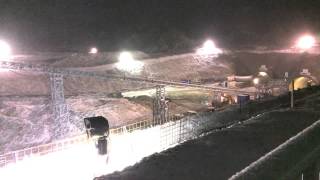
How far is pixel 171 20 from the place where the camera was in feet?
302

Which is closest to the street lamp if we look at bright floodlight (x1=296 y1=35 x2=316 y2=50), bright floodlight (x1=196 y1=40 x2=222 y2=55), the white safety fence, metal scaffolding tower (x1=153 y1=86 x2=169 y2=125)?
bright floodlight (x1=196 y1=40 x2=222 y2=55)

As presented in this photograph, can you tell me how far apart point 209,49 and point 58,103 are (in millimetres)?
37022

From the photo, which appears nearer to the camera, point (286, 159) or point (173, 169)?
point (286, 159)

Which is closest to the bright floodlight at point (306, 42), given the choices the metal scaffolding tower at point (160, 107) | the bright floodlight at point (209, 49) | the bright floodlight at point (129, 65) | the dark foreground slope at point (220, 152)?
the bright floodlight at point (209, 49)

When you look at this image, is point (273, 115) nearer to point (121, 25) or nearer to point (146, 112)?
point (146, 112)

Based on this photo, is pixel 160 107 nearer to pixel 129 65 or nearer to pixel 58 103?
pixel 58 103

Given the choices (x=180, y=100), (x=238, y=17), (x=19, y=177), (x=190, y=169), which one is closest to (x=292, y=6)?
(x=238, y=17)

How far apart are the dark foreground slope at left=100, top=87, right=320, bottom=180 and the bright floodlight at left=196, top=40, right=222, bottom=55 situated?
51.5 m

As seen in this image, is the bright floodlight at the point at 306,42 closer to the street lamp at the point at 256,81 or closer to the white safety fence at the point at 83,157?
the street lamp at the point at 256,81

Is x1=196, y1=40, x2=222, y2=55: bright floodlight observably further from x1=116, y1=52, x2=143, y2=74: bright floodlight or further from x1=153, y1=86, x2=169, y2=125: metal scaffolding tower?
x1=153, y1=86, x2=169, y2=125: metal scaffolding tower

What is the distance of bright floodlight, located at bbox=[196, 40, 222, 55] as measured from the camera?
64438mm

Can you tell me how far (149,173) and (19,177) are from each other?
12.8 m

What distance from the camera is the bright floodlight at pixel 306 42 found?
63.5 meters

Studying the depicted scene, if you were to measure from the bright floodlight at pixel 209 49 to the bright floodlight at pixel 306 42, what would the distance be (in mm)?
11859
